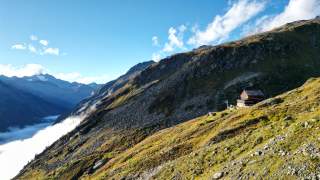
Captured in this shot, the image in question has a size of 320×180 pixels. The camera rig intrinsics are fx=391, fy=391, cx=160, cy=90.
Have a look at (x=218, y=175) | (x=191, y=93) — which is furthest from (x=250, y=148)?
(x=191, y=93)

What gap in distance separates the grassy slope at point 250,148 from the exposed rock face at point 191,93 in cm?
5252

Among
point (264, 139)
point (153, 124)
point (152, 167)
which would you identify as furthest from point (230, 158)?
point (153, 124)

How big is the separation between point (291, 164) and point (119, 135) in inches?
4538

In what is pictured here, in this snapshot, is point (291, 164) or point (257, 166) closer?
point (291, 164)

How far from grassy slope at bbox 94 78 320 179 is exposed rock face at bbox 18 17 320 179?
52.5 metres

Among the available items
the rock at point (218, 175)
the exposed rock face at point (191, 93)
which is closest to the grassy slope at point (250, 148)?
the rock at point (218, 175)

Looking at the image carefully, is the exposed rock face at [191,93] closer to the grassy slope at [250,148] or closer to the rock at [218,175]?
the grassy slope at [250,148]

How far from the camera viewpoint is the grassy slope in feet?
135

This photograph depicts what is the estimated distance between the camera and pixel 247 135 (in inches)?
2298

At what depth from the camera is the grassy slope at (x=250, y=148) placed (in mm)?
41125

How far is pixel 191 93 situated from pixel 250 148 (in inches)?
4771

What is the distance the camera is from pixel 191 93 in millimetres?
172875

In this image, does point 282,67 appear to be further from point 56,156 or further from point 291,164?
point 291,164

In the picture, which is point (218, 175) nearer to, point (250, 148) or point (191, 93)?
point (250, 148)
